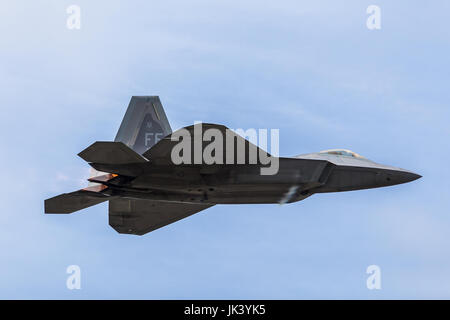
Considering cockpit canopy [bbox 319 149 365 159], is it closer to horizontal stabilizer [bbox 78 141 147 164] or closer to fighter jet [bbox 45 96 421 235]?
fighter jet [bbox 45 96 421 235]

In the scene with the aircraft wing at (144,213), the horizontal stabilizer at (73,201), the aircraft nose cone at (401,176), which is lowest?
the aircraft wing at (144,213)

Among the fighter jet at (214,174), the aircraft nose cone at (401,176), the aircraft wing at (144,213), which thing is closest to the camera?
the fighter jet at (214,174)

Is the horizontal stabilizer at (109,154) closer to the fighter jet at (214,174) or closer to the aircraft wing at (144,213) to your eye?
the fighter jet at (214,174)

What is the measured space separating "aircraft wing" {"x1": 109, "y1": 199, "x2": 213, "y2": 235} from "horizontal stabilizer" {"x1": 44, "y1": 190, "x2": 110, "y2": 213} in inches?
91.2

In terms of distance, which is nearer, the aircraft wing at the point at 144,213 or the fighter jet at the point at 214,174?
the fighter jet at the point at 214,174

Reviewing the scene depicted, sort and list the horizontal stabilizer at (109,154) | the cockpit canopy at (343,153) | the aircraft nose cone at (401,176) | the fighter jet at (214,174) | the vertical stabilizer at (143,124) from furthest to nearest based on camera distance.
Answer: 1. the vertical stabilizer at (143,124)
2. the cockpit canopy at (343,153)
3. the aircraft nose cone at (401,176)
4. the fighter jet at (214,174)
5. the horizontal stabilizer at (109,154)

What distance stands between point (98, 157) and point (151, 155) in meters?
1.91

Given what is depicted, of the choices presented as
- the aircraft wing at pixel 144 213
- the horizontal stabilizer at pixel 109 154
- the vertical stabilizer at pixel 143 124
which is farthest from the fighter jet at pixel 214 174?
the vertical stabilizer at pixel 143 124

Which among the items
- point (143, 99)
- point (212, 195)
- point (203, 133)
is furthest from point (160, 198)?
point (143, 99)

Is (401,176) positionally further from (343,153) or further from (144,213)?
(144,213)

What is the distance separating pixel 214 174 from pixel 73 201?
229 inches

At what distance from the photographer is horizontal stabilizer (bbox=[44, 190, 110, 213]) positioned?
30828 mm

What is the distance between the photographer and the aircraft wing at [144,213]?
112 feet

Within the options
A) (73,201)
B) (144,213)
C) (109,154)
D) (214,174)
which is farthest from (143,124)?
(109,154)
